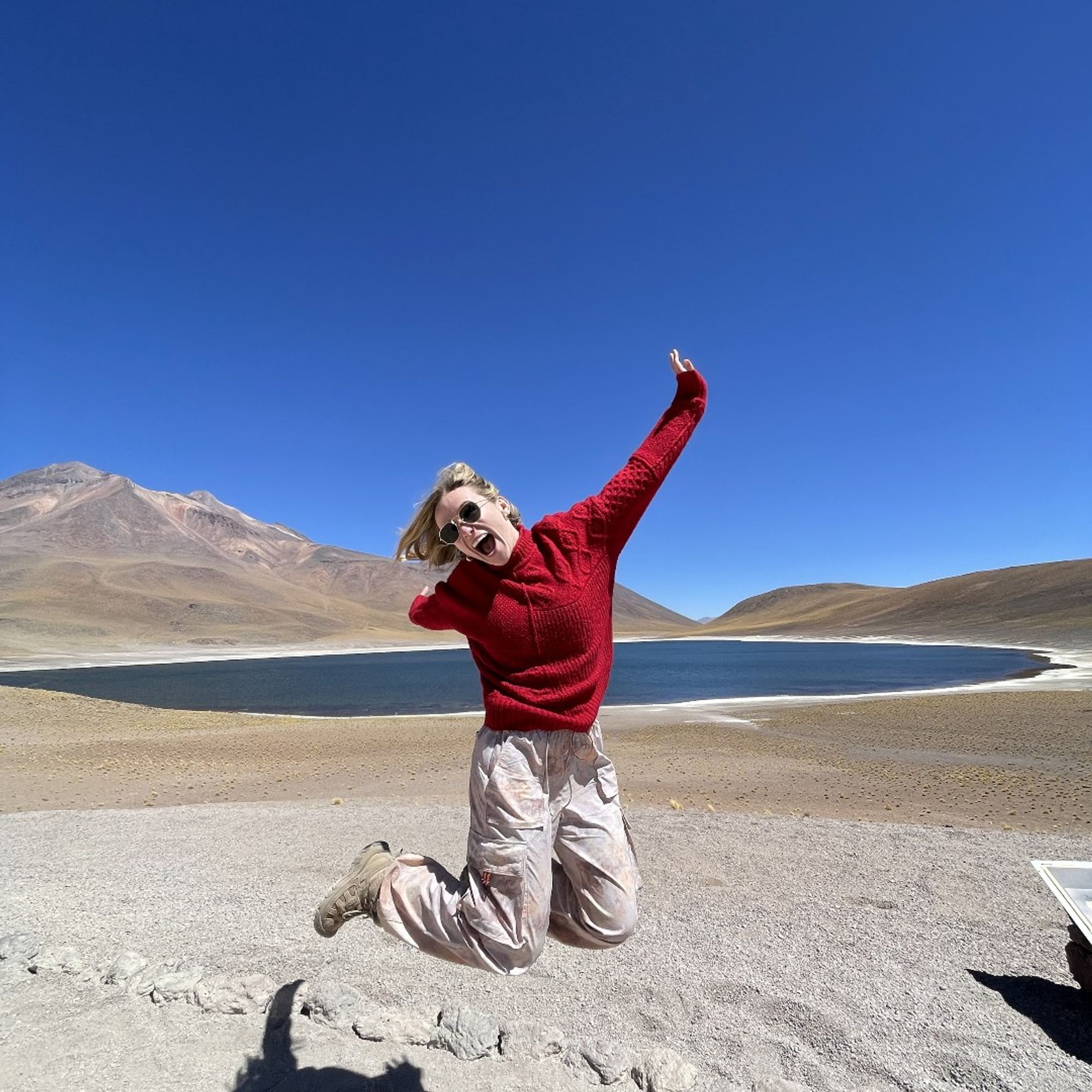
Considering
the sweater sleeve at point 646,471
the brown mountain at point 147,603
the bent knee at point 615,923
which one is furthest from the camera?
the brown mountain at point 147,603

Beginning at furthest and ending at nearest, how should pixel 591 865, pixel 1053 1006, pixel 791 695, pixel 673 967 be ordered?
pixel 791 695 < pixel 673 967 < pixel 1053 1006 < pixel 591 865

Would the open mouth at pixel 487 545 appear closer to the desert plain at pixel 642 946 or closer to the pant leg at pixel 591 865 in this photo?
the pant leg at pixel 591 865

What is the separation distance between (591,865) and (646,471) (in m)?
1.36

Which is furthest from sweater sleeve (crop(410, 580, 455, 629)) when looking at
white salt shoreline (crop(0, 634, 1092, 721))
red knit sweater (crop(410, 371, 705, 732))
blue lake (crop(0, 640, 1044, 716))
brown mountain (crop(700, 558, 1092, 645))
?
brown mountain (crop(700, 558, 1092, 645))

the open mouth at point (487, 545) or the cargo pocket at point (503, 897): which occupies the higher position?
the open mouth at point (487, 545)

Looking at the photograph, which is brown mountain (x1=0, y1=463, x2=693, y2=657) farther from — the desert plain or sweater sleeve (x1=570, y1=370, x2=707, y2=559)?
sweater sleeve (x1=570, y1=370, x2=707, y2=559)

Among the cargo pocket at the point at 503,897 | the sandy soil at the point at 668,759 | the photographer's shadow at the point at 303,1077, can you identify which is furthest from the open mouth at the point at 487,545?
the sandy soil at the point at 668,759

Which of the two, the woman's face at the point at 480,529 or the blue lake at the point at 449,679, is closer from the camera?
the woman's face at the point at 480,529

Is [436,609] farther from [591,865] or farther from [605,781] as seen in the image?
[591,865]

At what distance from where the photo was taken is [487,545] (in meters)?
2.42

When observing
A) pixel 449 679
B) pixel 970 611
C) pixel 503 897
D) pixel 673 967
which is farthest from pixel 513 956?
pixel 970 611

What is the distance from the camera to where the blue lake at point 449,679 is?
109ft

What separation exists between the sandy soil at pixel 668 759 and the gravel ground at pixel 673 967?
117 inches

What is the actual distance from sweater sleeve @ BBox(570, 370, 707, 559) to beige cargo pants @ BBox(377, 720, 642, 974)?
763 millimetres
